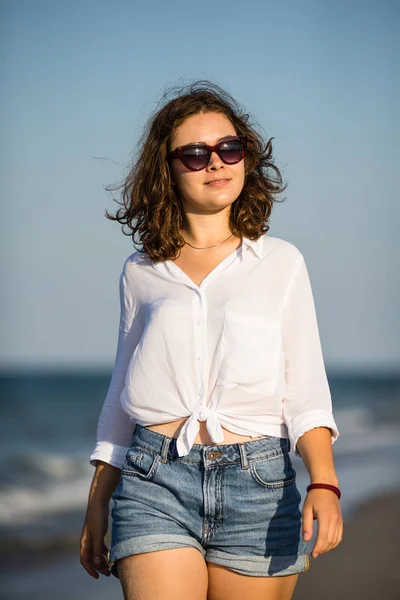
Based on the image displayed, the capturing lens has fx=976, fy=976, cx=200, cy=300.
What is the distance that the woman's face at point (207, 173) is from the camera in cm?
326

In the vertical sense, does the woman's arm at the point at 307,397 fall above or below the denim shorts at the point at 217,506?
above

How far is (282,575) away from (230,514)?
269mm

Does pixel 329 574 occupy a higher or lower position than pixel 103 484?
lower

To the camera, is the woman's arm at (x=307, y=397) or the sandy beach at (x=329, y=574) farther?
the sandy beach at (x=329, y=574)

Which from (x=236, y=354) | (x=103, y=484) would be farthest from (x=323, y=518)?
(x=103, y=484)

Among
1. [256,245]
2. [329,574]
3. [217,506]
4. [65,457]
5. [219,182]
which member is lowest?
[65,457]

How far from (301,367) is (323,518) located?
19.4 inches

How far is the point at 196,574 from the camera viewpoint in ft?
9.62

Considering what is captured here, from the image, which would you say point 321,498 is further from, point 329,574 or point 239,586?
point 329,574

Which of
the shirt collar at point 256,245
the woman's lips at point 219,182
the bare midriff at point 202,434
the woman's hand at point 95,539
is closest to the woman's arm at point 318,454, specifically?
the bare midriff at point 202,434

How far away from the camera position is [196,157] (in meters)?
3.28

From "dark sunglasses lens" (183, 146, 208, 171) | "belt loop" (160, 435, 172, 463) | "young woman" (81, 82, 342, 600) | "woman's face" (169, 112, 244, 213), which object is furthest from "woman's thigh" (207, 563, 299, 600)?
"dark sunglasses lens" (183, 146, 208, 171)

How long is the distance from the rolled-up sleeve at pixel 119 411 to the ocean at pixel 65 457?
559 cm

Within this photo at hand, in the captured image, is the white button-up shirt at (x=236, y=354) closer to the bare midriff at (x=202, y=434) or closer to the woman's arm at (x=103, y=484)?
the bare midriff at (x=202, y=434)
